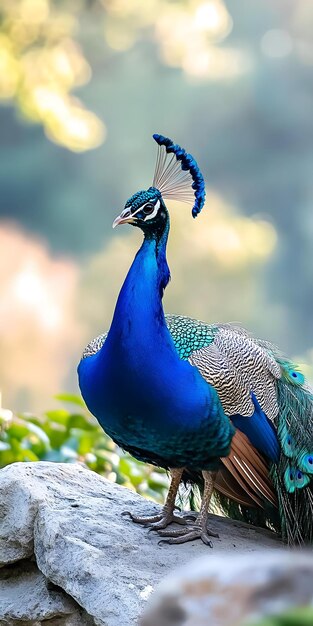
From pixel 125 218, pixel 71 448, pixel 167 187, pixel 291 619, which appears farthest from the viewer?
pixel 71 448

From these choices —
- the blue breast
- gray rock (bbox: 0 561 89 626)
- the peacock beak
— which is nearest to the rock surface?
gray rock (bbox: 0 561 89 626)

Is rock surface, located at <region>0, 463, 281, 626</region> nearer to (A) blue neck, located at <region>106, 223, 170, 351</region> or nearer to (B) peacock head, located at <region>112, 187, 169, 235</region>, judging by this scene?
(A) blue neck, located at <region>106, 223, 170, 351</region>

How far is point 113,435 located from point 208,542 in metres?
0.30

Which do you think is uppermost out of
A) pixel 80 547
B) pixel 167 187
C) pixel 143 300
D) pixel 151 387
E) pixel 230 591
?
pixel 167 187

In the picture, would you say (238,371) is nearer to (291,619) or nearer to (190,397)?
(190,397)

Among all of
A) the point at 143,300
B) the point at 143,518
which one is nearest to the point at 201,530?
the point at 143,518

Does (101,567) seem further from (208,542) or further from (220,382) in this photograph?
(220,382)

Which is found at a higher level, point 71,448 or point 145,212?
→ point 145,212

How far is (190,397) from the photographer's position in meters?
1.75

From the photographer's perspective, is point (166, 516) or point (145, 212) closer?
point (145, 212)

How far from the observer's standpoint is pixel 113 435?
6.13 feet

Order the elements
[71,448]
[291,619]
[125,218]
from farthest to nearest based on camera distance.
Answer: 1. [71,448]
2. [125,218]
3. [291,619]

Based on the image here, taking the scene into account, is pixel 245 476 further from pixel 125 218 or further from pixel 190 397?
pixel 125 218

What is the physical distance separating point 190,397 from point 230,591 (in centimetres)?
135
